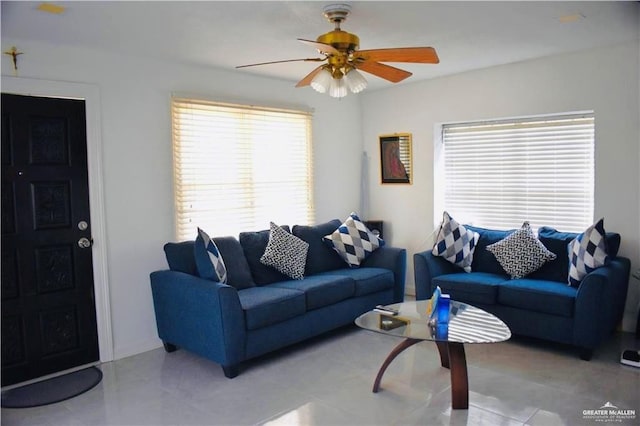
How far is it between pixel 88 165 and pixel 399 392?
107 inches

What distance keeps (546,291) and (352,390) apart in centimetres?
166

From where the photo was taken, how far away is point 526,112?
4691mm

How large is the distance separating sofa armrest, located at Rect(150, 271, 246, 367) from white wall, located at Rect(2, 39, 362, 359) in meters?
0.20

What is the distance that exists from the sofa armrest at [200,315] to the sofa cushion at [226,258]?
12cm

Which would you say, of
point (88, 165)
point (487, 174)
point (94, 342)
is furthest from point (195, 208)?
point (487, 174)

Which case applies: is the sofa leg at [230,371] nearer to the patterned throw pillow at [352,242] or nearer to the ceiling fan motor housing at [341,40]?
Result: the patterned throw pillow at [352,242]

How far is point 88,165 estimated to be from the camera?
3.80 metres

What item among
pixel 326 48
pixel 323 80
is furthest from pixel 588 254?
pixel 326 48

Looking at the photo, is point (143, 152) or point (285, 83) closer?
point (143, 152)

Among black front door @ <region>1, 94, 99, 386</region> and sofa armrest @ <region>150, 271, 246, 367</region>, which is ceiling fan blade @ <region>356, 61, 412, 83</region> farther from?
black front door @ <region>1, 94, 99, 386</region>

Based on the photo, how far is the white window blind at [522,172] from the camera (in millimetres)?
4555

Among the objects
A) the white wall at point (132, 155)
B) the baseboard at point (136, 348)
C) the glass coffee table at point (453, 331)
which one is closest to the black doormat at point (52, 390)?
the baseboard at point (136, 348)

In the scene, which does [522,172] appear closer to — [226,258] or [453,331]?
[453,331]

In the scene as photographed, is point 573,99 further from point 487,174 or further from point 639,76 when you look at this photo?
point 487,174
